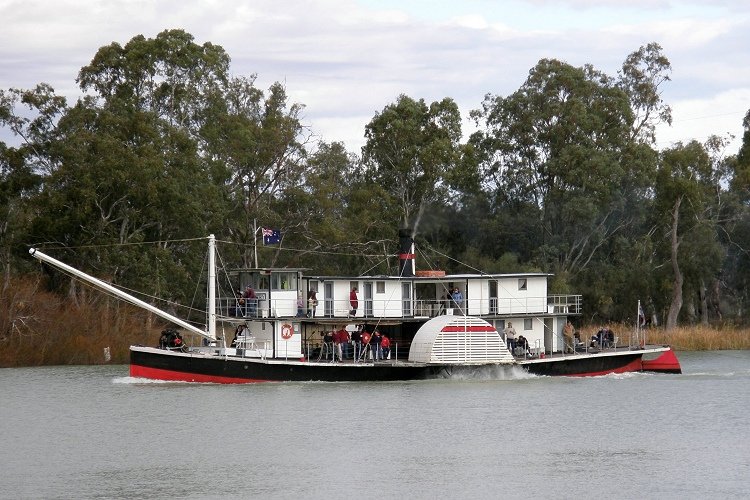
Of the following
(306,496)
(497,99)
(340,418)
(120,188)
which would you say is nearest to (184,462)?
(306,496)

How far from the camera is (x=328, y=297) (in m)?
48.3

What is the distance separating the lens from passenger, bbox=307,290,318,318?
1862 inches

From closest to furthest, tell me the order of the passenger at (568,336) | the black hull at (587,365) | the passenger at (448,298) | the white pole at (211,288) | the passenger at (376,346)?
the white pole at (211,288)
the passenger at (376,346)
the black hull at (587,365)
the passenger at (448,298)
the passenger at (568,336)

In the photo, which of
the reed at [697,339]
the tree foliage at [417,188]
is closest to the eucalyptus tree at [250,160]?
the tree foliage at [417,188]

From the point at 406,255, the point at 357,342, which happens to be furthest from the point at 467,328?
the point at 406,255

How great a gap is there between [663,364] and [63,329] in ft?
82.8

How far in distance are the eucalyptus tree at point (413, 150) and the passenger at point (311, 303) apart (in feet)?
91.8

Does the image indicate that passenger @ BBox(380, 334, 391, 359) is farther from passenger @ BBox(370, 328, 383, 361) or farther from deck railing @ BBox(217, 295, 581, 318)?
deck railing @ BBox(217, 295, 581, 318)

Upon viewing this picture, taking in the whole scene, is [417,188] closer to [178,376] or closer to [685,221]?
[685,221]

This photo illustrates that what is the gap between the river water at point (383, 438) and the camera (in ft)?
94.9

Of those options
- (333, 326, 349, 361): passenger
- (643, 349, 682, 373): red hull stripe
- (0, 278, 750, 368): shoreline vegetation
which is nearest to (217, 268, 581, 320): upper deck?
(333, 326, 349, 361): passenger

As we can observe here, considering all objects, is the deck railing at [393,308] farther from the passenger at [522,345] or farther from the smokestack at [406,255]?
the smokestack at [406,255]

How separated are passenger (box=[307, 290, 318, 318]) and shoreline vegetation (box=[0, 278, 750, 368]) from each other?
15.0 m

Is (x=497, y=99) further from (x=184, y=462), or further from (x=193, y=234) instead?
(x=184, y=462)
